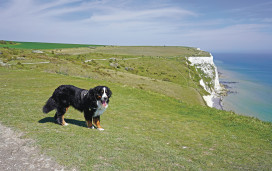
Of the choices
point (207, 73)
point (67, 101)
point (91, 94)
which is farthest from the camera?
point (207, 73)

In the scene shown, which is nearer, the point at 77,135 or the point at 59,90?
the point at 77,135

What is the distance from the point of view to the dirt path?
6.36m

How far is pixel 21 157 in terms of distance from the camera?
22.5ft

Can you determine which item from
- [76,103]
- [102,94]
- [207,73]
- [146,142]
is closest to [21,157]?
[76,103]

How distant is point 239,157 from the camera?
9.46 meters

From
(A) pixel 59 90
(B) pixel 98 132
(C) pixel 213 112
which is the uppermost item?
(A) pixel 59 90

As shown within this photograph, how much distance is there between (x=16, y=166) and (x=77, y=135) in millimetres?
3147

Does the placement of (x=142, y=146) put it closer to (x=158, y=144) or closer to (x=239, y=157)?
(x=158, y=144)

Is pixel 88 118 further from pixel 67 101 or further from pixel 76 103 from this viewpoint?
pixel 67 101

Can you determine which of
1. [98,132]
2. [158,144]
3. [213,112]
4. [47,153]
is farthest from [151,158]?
[213,112]

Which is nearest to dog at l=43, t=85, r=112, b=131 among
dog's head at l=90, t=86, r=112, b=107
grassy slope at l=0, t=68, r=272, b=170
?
dog's head at l=90, t=86, r=112, b=107

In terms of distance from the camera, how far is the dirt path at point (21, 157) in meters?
6.36

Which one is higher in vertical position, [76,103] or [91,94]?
[91,94]

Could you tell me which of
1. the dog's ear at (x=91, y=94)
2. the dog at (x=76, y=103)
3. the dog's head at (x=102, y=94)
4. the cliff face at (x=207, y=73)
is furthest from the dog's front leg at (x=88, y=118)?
the cliff face at (x=207, y=73)
